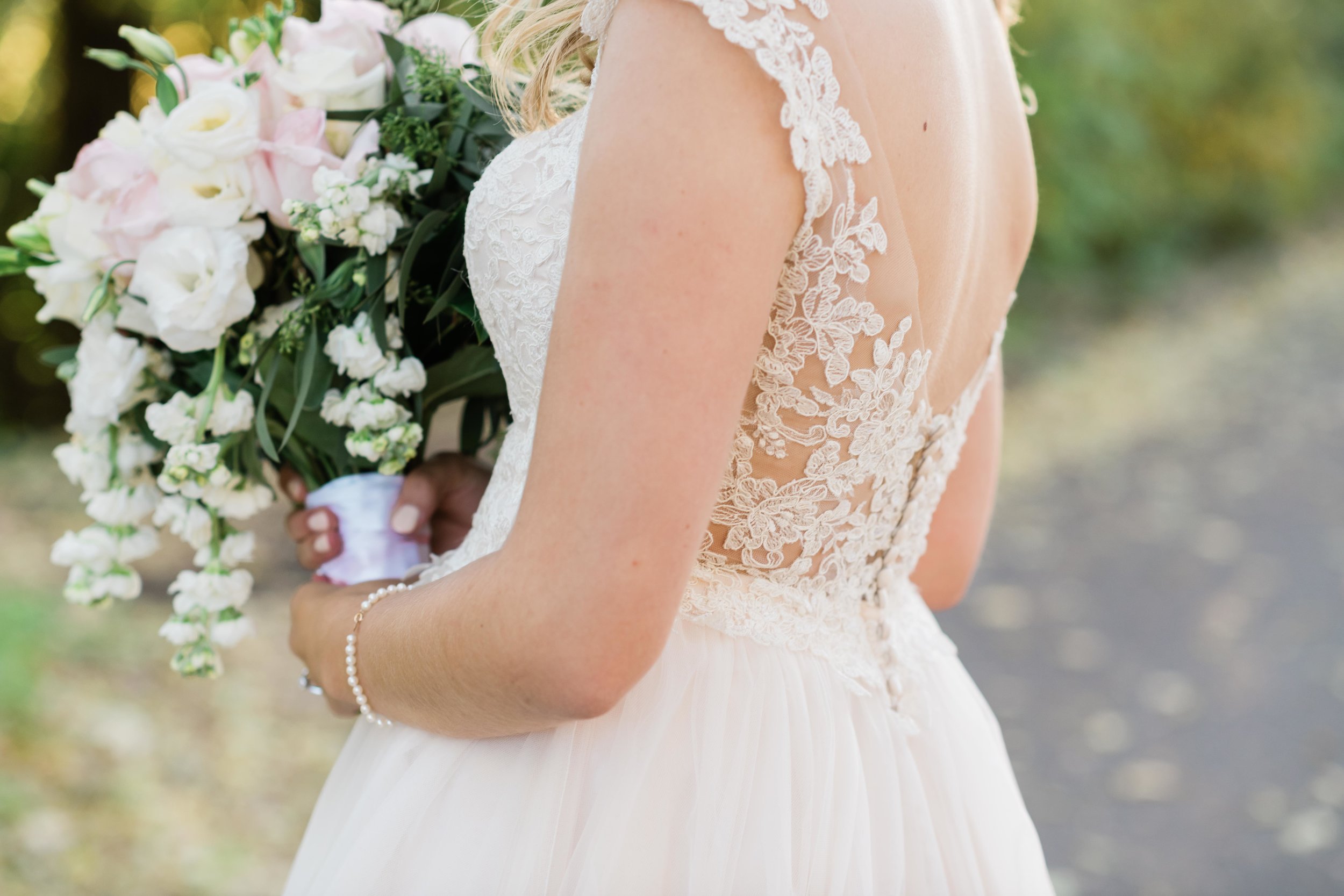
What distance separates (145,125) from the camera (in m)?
1.61

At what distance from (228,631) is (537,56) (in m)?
0.96

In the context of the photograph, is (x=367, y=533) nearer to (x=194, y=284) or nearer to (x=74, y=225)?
(x=194, y=284)

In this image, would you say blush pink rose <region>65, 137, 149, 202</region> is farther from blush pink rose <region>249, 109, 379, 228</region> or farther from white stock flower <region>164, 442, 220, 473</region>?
white stock flower <region>164, 442, 220, 473</region>

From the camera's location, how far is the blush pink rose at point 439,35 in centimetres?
174

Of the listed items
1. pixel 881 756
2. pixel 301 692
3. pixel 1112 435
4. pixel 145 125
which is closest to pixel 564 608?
pixel 881 756

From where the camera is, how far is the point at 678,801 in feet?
4.28

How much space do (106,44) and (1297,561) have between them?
22.4 feet

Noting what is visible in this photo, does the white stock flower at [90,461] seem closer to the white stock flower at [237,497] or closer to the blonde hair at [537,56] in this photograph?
the white stock flower at [237,497]

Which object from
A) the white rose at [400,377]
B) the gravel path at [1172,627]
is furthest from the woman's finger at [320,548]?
the gravel path at [1172,627]

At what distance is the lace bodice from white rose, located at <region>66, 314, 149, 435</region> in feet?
1.73

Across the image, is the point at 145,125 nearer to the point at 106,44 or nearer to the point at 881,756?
the point at 881,756

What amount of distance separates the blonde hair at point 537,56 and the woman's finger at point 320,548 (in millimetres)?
640

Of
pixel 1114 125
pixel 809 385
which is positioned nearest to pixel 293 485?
pixel 809 385

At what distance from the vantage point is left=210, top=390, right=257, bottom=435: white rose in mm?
1595
